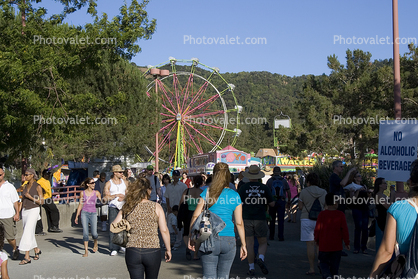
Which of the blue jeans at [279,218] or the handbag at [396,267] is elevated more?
the handbag at [396,267]

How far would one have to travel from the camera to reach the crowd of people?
4.59m

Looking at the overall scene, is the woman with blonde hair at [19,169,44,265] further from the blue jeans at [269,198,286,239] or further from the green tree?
the blue jeans at [269,198,286,239]

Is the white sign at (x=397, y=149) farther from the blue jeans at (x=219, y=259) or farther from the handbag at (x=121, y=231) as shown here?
the handbag at (x=121, y=231)

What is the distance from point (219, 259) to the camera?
4680 mm

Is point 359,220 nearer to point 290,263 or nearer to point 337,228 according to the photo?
point 290,263

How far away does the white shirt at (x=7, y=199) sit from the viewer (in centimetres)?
789

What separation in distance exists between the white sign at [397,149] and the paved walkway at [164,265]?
172 cm

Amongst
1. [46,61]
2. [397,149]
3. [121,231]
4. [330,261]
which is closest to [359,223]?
[397,149]

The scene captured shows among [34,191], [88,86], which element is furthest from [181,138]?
[34,191]

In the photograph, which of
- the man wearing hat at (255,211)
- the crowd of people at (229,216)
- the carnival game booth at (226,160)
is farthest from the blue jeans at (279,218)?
the carnival game booth at (226,160)

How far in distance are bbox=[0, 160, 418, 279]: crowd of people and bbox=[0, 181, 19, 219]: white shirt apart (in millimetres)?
16

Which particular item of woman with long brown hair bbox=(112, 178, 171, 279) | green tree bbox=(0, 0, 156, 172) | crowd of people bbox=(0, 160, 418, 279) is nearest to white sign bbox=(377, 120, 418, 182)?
crowd of people bbox=(0, 160, 418, 279)

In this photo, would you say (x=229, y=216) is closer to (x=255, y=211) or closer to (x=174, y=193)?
(x=255, y=211)

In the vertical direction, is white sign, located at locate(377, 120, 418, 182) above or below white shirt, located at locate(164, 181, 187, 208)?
above
